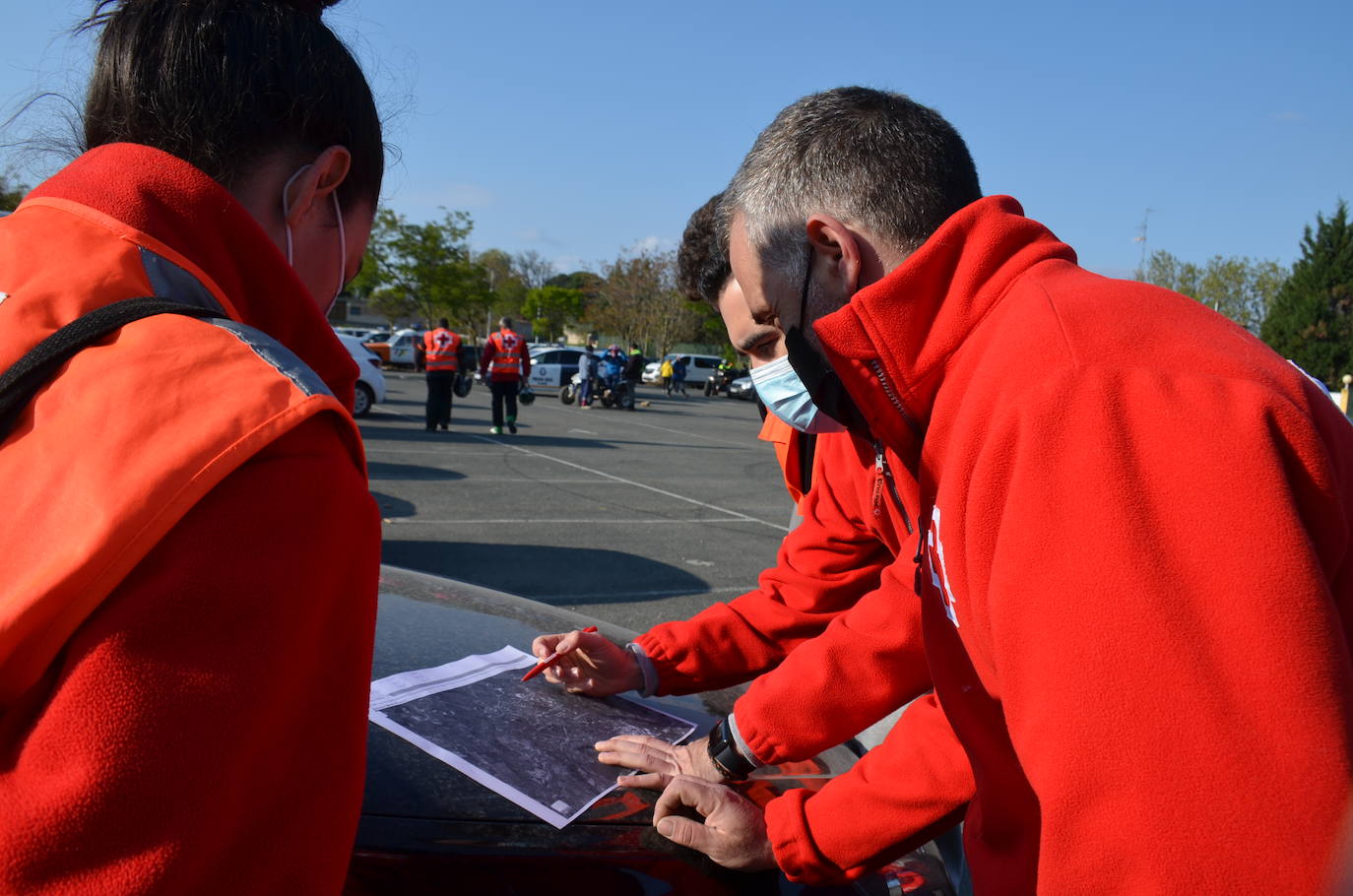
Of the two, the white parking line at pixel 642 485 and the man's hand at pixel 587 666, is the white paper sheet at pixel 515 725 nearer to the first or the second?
the man's hand at pixel 587 666

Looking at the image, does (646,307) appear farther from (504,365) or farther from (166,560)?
(166,560)

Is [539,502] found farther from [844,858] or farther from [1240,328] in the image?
[1240,328]

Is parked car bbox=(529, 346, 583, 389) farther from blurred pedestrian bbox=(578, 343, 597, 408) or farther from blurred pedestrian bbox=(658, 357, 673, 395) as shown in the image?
blurred pedestrian bbox=(658, 357, 673, 395)

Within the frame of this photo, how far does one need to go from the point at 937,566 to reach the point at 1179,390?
485 mm

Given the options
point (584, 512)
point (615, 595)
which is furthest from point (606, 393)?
point (615, 595)

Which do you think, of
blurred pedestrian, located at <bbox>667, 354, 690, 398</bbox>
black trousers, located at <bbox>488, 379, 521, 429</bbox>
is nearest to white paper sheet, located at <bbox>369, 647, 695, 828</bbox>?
black trousers, located at <bbox>488, 379, 521, 429</bbox>

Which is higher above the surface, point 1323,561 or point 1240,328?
point 1240,328

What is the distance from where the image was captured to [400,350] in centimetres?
3762

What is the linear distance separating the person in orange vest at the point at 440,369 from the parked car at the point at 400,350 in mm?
21424

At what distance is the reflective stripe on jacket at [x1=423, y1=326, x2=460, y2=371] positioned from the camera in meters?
14.9

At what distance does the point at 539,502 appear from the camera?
9.72 m

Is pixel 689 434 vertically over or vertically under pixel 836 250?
under

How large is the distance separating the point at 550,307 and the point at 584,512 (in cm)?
5980

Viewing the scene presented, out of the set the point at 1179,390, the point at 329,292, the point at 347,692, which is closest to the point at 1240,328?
the point at 1179,390
